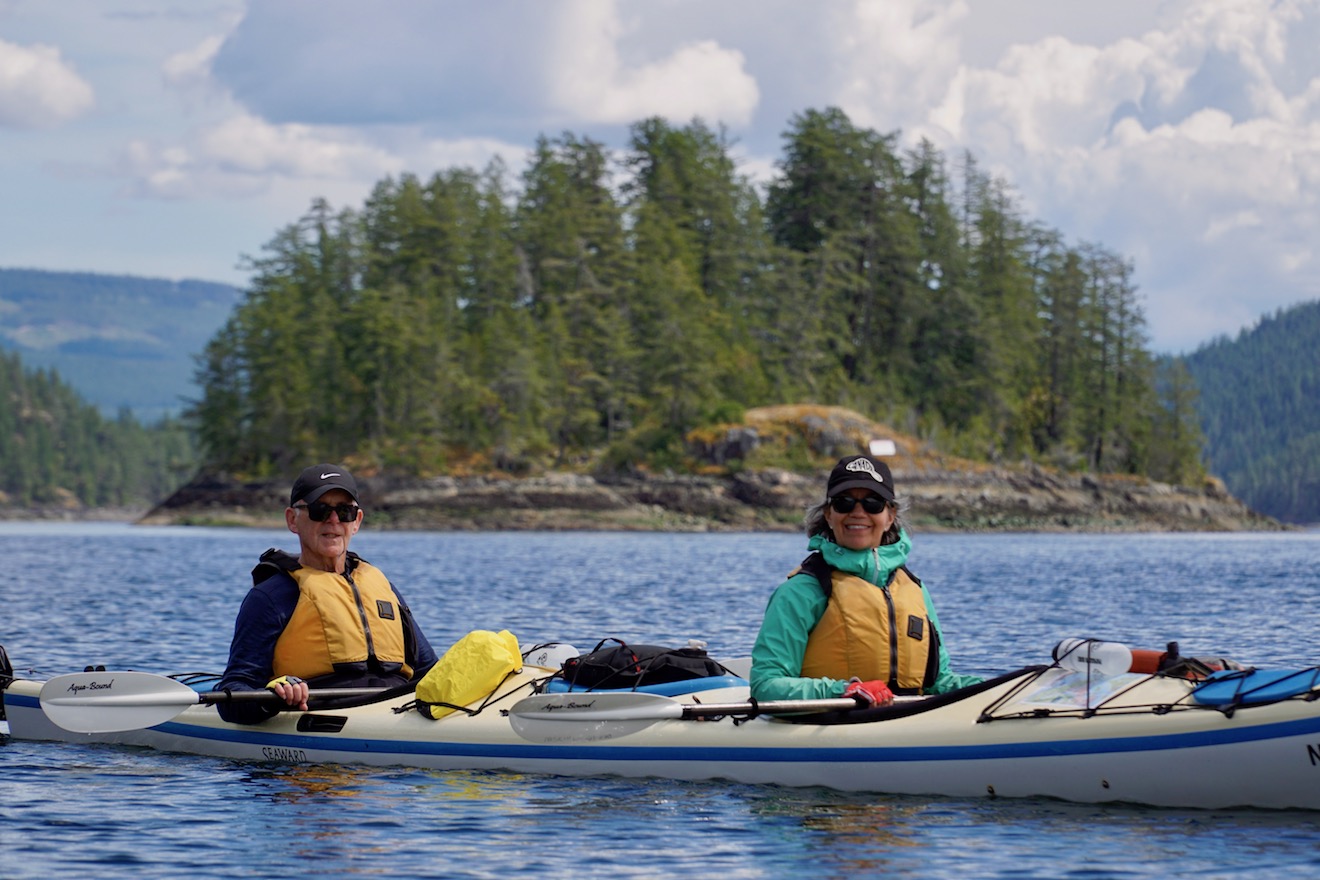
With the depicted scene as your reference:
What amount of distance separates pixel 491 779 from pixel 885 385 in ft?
238

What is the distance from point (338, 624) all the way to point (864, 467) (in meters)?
3.52

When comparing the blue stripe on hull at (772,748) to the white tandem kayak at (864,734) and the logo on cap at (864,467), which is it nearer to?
the white tandem kayak at (864,734)

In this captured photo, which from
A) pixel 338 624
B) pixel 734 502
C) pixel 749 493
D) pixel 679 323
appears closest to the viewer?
pixel 338 624

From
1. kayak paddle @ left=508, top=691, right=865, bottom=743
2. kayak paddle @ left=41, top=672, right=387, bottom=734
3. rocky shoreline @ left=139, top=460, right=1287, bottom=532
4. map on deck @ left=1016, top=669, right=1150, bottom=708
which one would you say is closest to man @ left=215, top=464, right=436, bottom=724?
kayak paddle @ left=41, top=672, right=387, bottom=734

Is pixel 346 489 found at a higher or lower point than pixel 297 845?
higher

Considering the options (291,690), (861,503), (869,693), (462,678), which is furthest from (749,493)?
(861,503)

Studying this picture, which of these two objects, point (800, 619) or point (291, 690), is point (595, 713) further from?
point (291, 690)

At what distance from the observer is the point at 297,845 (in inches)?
329

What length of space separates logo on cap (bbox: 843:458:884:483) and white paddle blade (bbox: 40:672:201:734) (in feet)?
14.1

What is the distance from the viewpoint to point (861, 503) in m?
8.39

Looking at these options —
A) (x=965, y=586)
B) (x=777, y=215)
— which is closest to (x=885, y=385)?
(x=777, y=215)

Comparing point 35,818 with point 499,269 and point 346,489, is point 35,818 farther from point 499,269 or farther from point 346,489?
point 499,269

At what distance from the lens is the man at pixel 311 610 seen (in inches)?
375

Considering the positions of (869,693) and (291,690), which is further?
(291,690)
